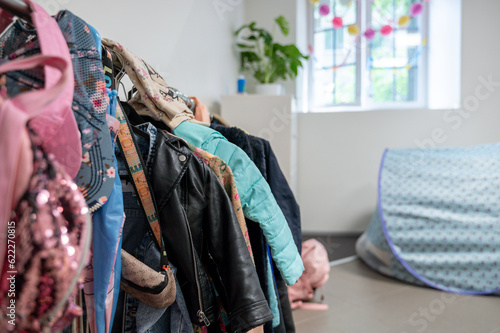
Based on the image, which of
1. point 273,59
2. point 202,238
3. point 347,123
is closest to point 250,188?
point 202,238

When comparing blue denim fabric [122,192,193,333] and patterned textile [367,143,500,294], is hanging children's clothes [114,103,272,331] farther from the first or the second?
patterned textile [367,143,500,294]

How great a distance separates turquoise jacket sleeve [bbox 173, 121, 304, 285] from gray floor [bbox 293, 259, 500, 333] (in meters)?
0.88

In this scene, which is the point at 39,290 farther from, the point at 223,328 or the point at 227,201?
the point at 223,328

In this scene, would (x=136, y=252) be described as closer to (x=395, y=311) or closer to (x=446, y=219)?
(x=395, y=311)

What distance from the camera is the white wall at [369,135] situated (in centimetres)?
291

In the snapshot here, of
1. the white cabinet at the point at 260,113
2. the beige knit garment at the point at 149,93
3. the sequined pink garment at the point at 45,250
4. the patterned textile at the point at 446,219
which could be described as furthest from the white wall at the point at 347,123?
the sequined pink garment at the point at 45,250

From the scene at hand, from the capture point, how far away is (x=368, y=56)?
11.0ft

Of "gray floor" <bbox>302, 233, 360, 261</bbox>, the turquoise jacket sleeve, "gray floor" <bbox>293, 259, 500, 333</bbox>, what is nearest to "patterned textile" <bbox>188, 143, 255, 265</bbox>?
the turquoise jacket sleeve

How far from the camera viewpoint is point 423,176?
2.27m

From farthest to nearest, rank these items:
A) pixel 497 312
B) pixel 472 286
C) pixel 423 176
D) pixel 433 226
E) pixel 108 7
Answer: pixel 423 176 < pixel 433 226 < pixel 472 286 < pixel 497 312 < pixel 108 7

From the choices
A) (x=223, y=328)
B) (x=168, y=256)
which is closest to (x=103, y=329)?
(x=168, y=256)

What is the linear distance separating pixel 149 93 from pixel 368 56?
9.64ft

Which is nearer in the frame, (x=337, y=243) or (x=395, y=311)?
(x=395, y=311)

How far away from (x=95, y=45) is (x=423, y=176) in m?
2.17
